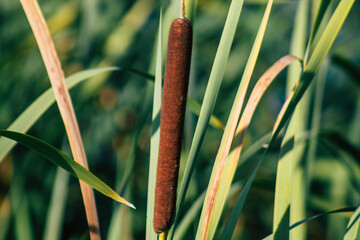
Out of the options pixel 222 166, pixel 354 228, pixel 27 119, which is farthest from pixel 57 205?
pixel 354 228

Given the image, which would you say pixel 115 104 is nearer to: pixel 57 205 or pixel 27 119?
pixel 57 205

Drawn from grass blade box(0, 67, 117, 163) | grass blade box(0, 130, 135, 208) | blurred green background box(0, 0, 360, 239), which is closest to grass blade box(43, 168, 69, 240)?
blurred green background box(0, 0, 360, 239)

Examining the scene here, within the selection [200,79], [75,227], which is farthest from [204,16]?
[75,227]

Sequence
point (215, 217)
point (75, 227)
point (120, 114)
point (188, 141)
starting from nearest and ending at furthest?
point (215, 217)
point (188, 141)
point (75, 227)
point (120, 114)

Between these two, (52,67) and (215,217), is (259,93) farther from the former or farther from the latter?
(52,67)

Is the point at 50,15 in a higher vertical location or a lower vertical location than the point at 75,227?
higher

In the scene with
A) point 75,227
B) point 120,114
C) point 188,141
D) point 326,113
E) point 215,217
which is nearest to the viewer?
point 215,217

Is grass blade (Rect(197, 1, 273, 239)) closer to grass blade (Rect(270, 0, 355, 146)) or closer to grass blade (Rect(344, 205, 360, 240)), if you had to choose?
grass blade (Rect(270, 0, 355, 146))
